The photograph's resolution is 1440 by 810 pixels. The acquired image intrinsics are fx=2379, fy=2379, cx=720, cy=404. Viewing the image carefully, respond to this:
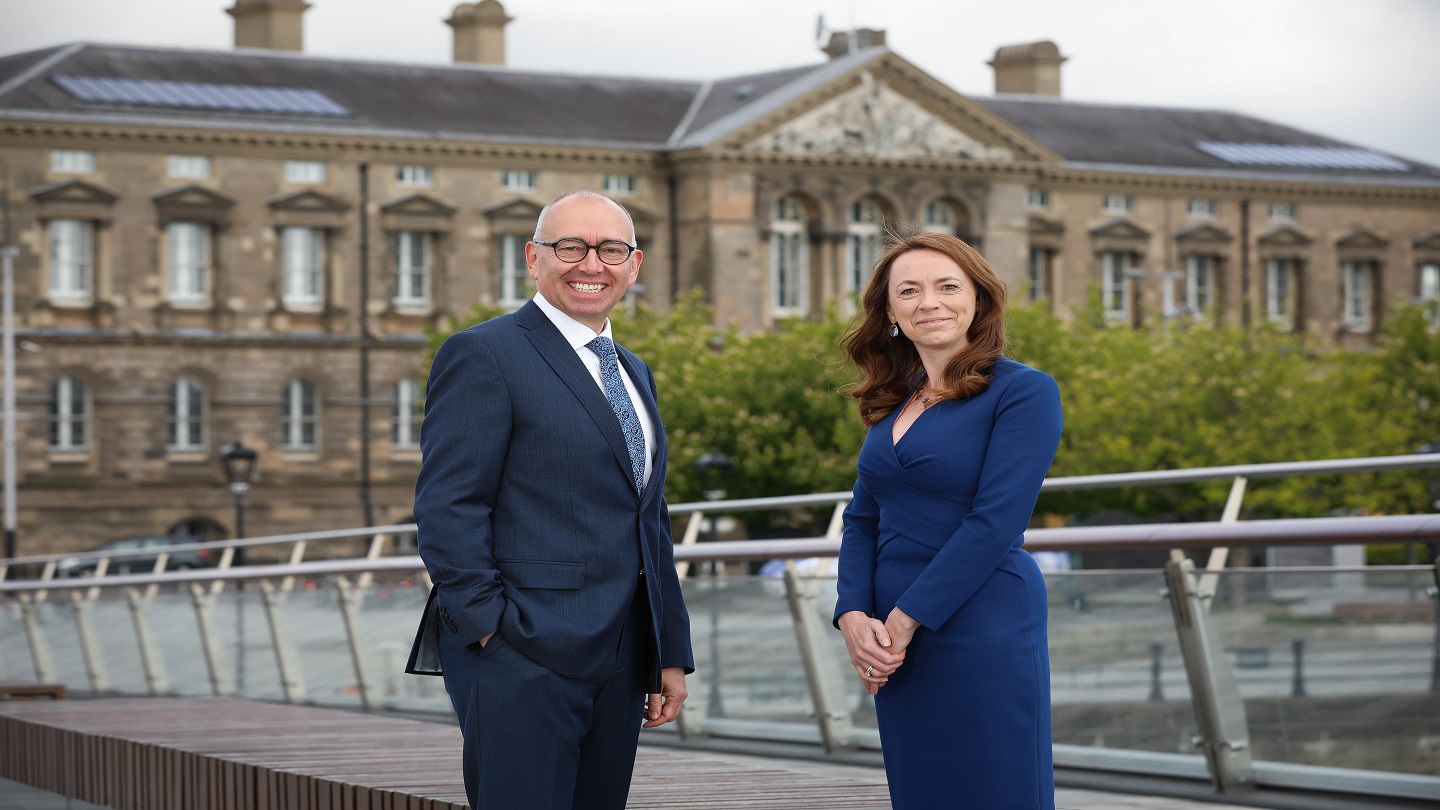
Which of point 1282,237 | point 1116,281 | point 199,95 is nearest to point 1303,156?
point 1282,237

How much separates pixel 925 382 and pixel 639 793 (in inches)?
67.0

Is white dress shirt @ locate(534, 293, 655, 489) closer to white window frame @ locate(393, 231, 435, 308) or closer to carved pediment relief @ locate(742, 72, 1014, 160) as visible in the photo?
white window frame @ locate(393, 231, 435, 308)

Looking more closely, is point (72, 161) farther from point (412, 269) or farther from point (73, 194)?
point (412, 269)

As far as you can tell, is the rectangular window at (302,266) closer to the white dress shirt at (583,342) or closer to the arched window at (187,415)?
the arched window at (187,415)

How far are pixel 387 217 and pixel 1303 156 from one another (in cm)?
3028

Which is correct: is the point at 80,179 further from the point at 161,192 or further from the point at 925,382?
the point at 925,382

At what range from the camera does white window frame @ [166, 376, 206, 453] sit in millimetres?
59781

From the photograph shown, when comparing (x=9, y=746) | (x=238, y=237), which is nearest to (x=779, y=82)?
(x=238, y=237)

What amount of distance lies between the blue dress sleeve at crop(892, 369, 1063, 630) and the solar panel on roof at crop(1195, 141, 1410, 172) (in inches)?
2730

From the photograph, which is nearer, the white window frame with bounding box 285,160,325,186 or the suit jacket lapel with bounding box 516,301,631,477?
the suit jacket lapel with bounding box 516,301,631,477

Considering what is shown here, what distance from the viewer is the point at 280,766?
24.0 ft

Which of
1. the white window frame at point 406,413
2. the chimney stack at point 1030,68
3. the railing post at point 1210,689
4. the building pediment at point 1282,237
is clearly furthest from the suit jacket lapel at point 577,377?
the chimney stack at point 1030,68

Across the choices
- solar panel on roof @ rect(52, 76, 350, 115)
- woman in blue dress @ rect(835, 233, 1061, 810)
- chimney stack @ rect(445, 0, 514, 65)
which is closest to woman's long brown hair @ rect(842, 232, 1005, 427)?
woman in blue dress @ rect(835, 233, 1061, 810)

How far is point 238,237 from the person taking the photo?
60.6 meters
